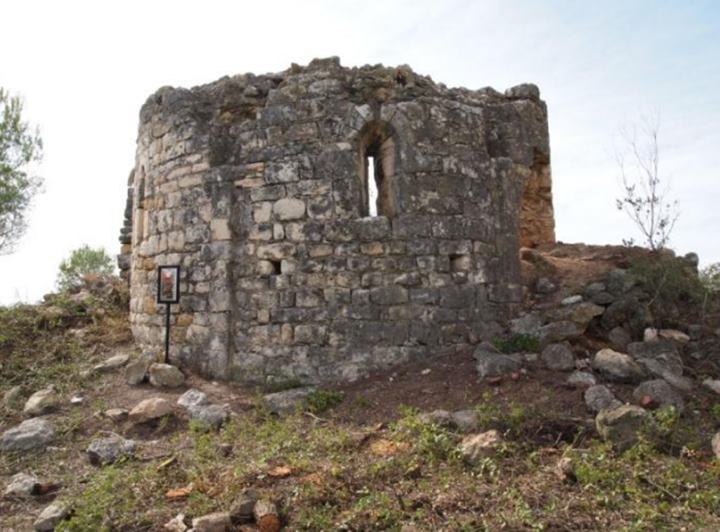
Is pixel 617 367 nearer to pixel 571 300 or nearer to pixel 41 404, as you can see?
pixel 571 300

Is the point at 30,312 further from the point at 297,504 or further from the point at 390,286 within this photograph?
the point at 297,504

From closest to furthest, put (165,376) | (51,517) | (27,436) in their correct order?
(51,517) → (27,436) → (165,376)

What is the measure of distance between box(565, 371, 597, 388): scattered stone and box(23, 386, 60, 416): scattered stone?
540 cm

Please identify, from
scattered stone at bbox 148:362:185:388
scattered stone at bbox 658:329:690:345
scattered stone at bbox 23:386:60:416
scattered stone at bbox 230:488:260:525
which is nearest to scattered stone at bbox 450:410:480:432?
scattered stone at bbox 230:488:260:525

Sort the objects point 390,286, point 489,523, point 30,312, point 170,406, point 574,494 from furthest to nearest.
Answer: point 30,312, point 390,286, point 170,406, point 574,494, point 489,523

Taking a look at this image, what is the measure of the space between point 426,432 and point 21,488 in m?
3.27

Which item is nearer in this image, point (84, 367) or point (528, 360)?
point (528, 360)

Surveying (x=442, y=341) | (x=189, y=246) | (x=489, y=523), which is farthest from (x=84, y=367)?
(x=489, y=523)

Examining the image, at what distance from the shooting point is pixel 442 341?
6859 mm

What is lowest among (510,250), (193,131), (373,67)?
(510,250)

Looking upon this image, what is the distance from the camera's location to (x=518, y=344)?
6.65 m

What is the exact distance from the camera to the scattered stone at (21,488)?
4680mm

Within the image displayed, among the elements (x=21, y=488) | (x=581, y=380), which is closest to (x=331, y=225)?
(x=581, y=380)

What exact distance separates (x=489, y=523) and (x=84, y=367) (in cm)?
576
